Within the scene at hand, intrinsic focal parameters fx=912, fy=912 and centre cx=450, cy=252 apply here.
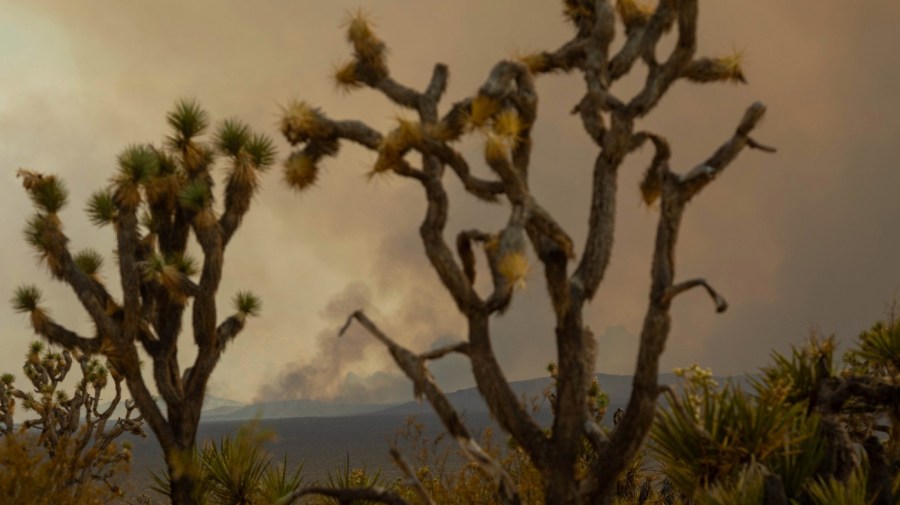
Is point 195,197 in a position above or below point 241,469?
above

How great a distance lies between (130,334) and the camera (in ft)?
45.4

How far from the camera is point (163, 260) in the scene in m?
13.8

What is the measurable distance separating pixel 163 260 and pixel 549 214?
285 inches

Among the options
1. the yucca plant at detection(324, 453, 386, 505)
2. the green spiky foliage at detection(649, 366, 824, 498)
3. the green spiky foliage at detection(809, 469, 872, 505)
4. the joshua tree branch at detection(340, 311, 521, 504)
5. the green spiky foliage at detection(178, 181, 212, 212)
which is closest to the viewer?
the green spiky foliage at detection(809, 469, 872, 505)

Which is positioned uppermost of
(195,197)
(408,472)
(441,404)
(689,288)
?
(195,197)

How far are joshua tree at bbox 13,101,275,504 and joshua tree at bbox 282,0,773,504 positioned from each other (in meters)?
4.41

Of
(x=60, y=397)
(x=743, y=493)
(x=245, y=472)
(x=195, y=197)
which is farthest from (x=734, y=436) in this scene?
(x=60, y=397)

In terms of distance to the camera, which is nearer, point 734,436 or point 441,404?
point 734,436

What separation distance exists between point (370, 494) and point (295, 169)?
11.5 ft

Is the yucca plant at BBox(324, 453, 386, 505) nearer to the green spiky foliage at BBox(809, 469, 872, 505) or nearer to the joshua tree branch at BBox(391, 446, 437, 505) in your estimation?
the joshua tree branch at BBox(391, 446, 437, 505)

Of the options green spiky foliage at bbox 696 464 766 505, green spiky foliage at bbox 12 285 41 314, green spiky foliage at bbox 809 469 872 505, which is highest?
green spiky foliage at bbox 12 285 41 314

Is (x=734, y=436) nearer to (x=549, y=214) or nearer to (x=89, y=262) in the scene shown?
(x=549, y=214)

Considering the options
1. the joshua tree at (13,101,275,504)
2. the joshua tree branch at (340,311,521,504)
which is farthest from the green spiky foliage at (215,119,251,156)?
the joshua tree branch at (340,311,521,504)

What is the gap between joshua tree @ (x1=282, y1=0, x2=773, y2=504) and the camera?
873cm
